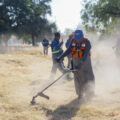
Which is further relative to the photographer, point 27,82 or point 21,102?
point 27,82

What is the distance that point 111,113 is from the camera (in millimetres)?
4703

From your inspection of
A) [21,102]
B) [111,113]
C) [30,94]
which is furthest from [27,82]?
[111,113]

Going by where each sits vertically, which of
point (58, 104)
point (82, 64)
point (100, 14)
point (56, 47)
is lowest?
point (58, 104)

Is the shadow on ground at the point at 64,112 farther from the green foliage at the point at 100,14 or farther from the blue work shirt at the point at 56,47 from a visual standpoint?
the green foliage at the point at 100,14

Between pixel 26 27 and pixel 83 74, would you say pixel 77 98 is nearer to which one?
pixel 83 74

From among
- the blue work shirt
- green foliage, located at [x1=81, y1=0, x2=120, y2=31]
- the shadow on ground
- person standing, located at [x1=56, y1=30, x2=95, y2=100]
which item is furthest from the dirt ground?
green foliage, located at [x1=81, y1=0, x2=120, y2=31]

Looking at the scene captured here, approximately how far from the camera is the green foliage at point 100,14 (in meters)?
16.5

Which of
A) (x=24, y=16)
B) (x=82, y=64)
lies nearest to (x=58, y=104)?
(x=82, y=64)

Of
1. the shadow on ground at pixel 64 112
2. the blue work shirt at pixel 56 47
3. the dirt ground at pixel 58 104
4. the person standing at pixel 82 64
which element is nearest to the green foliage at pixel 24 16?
the blue work shirt at pixel 56 47

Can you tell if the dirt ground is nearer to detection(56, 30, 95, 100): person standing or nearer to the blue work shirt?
detection(56, 30, 95, 100): person standing

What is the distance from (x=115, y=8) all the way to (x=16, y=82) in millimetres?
10844

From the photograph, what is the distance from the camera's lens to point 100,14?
1755 cm

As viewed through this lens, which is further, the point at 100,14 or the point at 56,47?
the point at 100,14

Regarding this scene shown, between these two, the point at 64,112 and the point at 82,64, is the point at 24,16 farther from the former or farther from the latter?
the point at 64,112
